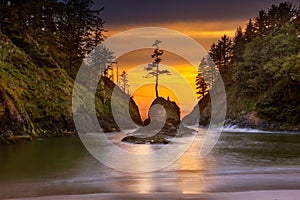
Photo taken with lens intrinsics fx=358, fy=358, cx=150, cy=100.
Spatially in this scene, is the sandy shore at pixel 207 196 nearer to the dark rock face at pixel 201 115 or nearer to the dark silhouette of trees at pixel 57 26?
the dark silhouette of trees at pixel 57 26

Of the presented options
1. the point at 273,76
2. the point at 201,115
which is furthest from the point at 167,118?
the point at 201,115

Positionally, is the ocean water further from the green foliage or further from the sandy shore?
the green foliage

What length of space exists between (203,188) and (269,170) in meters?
4.51

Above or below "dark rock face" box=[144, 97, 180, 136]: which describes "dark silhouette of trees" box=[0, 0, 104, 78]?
above

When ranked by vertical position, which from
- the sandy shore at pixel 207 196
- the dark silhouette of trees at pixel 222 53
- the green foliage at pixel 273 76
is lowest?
the sandy shore at pixel 207 196

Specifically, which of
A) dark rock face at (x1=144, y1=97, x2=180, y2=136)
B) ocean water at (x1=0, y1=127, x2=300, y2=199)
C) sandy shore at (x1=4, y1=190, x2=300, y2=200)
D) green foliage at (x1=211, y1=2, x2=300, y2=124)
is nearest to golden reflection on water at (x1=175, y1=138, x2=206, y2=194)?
ocean water at (x1=0, y1=127, x2=300, y2=199)

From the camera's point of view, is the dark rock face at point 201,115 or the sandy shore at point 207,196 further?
the dark rock face at point 201,115

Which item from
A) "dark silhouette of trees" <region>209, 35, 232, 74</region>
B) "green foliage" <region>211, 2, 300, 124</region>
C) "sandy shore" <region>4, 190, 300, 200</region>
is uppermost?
"dark silhouette of trees" <region>209, 35, 232, 74</region>

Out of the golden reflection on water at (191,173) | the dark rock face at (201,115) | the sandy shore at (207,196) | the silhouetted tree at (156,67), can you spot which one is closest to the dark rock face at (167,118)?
the silhouetted tree at (156,67)

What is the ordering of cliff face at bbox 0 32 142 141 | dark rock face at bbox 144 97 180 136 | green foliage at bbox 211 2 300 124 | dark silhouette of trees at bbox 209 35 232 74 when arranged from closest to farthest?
cliff face at bbox 0 32 142 141 < dark rock face at bbox 144 97 180 136 < green foliage at bbox 211 2 300 124 < dark silhouette of trees at bbox 209 35 232 74

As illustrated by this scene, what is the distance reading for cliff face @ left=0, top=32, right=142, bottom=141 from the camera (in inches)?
973

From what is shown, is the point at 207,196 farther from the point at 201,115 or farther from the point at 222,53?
the point at 222,53

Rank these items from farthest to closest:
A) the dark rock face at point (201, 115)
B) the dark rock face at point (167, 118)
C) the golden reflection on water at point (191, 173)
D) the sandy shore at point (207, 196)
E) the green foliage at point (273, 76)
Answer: the dark rock face at point (201, 115) < the green foliage at point (273, 76) < the dark rock face at point (167, 118) < the golden reflection on water at point (191, 173) < the sandy shore at point (207, 196)

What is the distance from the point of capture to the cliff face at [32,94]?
81.0 ft
